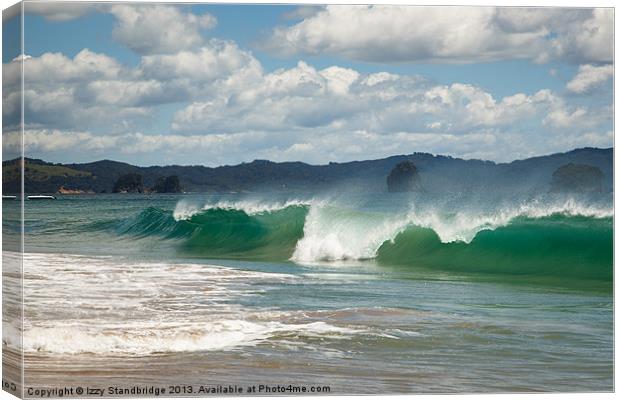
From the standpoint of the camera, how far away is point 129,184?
12344 millimetres

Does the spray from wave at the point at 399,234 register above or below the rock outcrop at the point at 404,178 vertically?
below

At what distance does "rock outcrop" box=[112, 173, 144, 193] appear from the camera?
12.3 meters

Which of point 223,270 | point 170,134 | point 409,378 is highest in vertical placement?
point 170,134

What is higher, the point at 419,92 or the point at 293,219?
the point at 419,92

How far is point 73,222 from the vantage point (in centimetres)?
1305

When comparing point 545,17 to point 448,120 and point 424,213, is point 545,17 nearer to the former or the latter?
point 448,120

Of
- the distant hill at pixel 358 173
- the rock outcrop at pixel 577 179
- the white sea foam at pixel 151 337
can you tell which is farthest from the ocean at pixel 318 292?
the distant hill at pixel 358 173

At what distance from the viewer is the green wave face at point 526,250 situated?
12367mm

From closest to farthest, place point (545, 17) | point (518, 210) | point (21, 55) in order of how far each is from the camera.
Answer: point (21, 55) < point (545, 17) < point (518, 210)

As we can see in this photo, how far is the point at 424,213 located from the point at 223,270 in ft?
7.58

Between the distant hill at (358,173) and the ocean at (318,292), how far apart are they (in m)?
0.25

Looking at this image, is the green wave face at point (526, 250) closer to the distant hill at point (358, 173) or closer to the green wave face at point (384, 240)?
the green wave face at point (384, 240)

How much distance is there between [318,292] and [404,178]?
1.59 m

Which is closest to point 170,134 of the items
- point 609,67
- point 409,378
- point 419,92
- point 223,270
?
point 223,270
